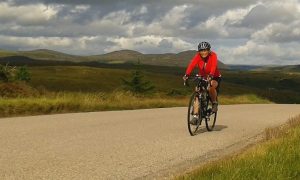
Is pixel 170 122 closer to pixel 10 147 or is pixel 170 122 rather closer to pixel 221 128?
pixel 221 128

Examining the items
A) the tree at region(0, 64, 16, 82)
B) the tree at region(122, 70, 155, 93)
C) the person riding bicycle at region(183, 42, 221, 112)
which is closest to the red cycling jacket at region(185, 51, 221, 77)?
the person riding bicycle at region(183, 42, 221, 112)

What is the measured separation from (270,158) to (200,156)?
1822mm

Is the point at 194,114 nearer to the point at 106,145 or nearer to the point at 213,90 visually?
the point at 213,90

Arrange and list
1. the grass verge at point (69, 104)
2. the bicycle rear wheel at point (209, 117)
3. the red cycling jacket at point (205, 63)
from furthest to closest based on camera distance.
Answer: the grass verge at point (69, 104), the bicycle rear wheel at point (209, 117), the red cycling jacket at point (205, 63)

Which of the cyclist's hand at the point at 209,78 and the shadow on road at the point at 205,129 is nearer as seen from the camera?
the cyclist's hand at the point at 209,78

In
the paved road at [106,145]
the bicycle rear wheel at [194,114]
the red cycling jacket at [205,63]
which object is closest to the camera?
the paved road at [106,145]

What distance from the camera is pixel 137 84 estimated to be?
43781 mm

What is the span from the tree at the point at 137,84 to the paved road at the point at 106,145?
28692mm

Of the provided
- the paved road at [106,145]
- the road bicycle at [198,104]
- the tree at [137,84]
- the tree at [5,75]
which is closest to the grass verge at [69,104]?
the paved road at [106,145]

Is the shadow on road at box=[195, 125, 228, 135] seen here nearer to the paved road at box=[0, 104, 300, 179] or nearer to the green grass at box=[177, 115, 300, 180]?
the paved road at box=[0, 104, 300, 179]

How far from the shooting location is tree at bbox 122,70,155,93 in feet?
141

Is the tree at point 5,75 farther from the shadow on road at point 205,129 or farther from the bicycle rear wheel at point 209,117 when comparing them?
the bicycle rear wheel at point 209,117

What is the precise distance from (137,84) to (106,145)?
35.0 metres

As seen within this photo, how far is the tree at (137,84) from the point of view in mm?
43094
